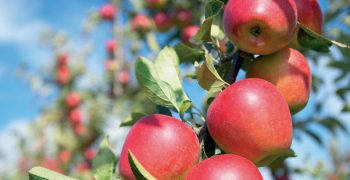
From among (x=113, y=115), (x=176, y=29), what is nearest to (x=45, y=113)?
(x=113, y=115)

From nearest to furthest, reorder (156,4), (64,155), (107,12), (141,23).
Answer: (156,4)
(141,23)
(107,12)
(64,155)

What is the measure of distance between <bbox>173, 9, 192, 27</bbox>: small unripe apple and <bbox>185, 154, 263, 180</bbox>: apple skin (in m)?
2.71

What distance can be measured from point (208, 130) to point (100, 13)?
12.9 ft

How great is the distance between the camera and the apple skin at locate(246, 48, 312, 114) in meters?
0.91

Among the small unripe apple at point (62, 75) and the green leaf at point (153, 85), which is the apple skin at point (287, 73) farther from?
the small unripe apple at point (62, 75)

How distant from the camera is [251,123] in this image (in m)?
0.79

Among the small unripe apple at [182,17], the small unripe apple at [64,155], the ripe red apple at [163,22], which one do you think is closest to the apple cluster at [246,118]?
the small unripe apple at [182,17]

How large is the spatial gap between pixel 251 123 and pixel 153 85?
0.23 m

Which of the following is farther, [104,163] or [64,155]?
[64,155]

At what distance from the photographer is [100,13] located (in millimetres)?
4645

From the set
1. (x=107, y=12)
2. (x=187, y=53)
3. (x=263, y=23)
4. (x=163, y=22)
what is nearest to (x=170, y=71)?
(x=187, y=53)

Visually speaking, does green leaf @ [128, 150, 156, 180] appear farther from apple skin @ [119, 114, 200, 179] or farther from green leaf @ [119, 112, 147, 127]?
green leaf @ [119, 112, 147, 127]

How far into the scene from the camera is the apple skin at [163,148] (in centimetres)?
80

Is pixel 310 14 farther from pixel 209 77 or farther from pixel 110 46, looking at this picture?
pixel 110 46
